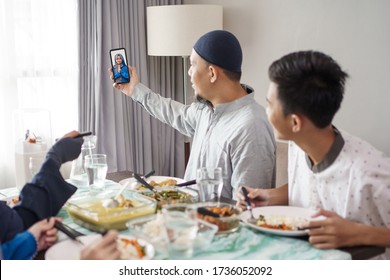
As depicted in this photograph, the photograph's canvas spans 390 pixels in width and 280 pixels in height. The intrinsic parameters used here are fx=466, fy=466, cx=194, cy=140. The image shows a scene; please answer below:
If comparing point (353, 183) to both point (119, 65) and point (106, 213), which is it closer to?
point (106, 213)

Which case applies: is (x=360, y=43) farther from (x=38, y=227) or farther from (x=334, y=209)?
(x=38, y=227)

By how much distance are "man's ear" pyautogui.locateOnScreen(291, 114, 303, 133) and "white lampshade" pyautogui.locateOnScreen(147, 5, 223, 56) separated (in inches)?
65.6

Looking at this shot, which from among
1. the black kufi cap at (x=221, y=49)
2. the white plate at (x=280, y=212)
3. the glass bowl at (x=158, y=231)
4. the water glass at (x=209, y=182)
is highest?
the black kufi cap at (x=221, y=49)

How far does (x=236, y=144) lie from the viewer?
1.88 meters

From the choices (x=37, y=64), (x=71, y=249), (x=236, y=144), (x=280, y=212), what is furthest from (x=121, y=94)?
(x=71, y=249)

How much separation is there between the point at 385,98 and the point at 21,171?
6.06 ft

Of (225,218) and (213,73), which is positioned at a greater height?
(213,73)

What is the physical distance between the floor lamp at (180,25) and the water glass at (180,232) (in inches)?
79.1

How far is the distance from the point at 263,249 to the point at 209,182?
12.7 inches

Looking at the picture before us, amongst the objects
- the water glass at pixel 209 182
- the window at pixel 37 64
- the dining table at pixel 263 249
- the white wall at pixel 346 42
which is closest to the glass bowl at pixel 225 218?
the dining table at pixel 263 249

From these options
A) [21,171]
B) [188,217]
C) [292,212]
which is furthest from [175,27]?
[188,217]

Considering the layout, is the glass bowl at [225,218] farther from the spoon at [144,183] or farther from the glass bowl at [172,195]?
the spoon at [144,183]

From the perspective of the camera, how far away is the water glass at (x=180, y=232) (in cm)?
104

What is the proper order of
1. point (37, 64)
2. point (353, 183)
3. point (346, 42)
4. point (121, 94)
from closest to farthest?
point (353, 183) → point (346, 42) → point (37, 64) → point (121, 94)
